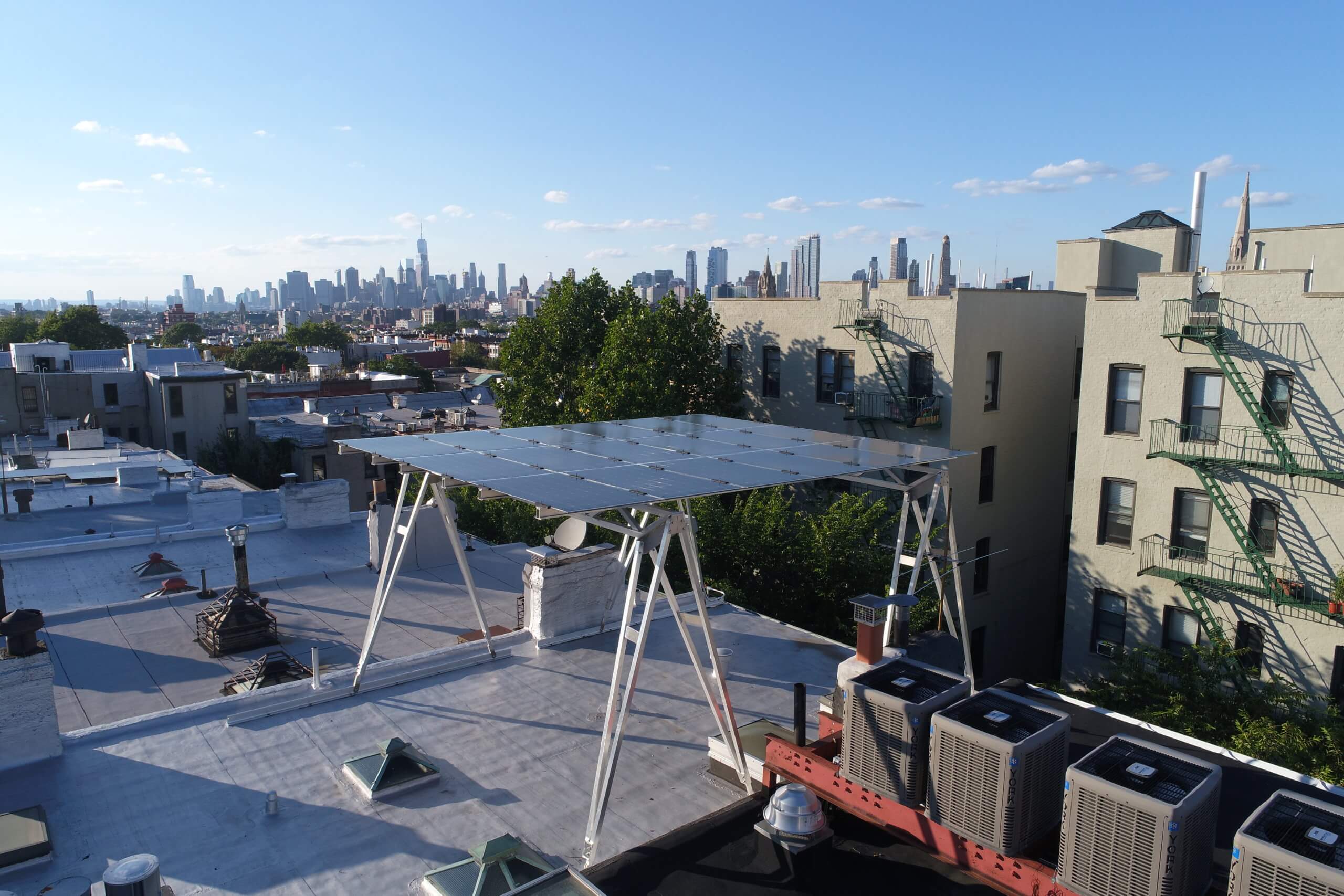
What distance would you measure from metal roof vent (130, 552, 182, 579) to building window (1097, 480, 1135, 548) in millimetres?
25220

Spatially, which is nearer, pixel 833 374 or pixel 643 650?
pixel 643 650

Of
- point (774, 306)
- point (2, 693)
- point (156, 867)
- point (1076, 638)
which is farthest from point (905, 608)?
point (774, 306)

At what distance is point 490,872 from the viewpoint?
8172mm

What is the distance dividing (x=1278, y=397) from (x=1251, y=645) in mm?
6600

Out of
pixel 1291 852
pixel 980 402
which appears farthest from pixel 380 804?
pixel 980 402

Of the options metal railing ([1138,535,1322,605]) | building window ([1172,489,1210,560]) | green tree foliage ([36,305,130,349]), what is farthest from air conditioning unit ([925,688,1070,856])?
green tree foliage ([36,305,130,349])

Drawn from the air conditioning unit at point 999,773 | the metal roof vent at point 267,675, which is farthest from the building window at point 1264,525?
the metal roof vent at point 267,675

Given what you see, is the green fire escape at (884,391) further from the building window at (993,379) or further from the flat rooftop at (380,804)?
the flat rooftop at (380,804)

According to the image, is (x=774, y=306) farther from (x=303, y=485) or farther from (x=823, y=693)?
(x=823, y=693)

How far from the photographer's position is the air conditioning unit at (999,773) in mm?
7410

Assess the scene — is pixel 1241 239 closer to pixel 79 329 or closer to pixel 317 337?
pixel 79 329

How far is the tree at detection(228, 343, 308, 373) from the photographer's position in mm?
143875

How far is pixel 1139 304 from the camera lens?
981 inches

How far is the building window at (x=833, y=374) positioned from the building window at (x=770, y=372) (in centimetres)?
219
